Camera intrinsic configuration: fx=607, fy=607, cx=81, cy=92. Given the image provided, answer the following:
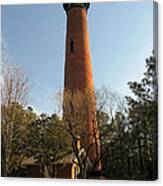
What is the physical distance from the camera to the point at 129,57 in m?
3.51

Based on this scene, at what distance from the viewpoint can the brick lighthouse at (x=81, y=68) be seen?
11.6ft

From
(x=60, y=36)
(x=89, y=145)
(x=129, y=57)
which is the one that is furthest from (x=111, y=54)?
(x=89, y=145)

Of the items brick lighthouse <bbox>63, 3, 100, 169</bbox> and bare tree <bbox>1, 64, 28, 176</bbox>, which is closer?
brick lighthouse <bbox>63, 3, 100, 169</bbox>

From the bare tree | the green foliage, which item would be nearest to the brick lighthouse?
the green foliage

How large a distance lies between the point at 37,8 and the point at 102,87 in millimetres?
Answer: 626

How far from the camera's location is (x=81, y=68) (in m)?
3.56

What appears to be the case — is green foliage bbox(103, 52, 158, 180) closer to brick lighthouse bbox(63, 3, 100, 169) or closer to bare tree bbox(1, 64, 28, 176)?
brick lighthouse bbox(63, 3, 100, 169)

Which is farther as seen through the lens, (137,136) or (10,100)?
(10,100)

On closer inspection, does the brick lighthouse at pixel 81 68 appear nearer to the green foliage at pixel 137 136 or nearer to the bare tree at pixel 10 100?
the green foliage at pixel 137 136

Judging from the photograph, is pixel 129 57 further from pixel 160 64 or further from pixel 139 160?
pixel 139 160

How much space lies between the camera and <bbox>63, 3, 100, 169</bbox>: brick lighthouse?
3.55 m

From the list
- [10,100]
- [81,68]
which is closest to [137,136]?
[81,68]

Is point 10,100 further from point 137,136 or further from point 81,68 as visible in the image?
point 137,136

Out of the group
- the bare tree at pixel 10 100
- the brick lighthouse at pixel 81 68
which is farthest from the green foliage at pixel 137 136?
the bare tree at pixel 10 100
